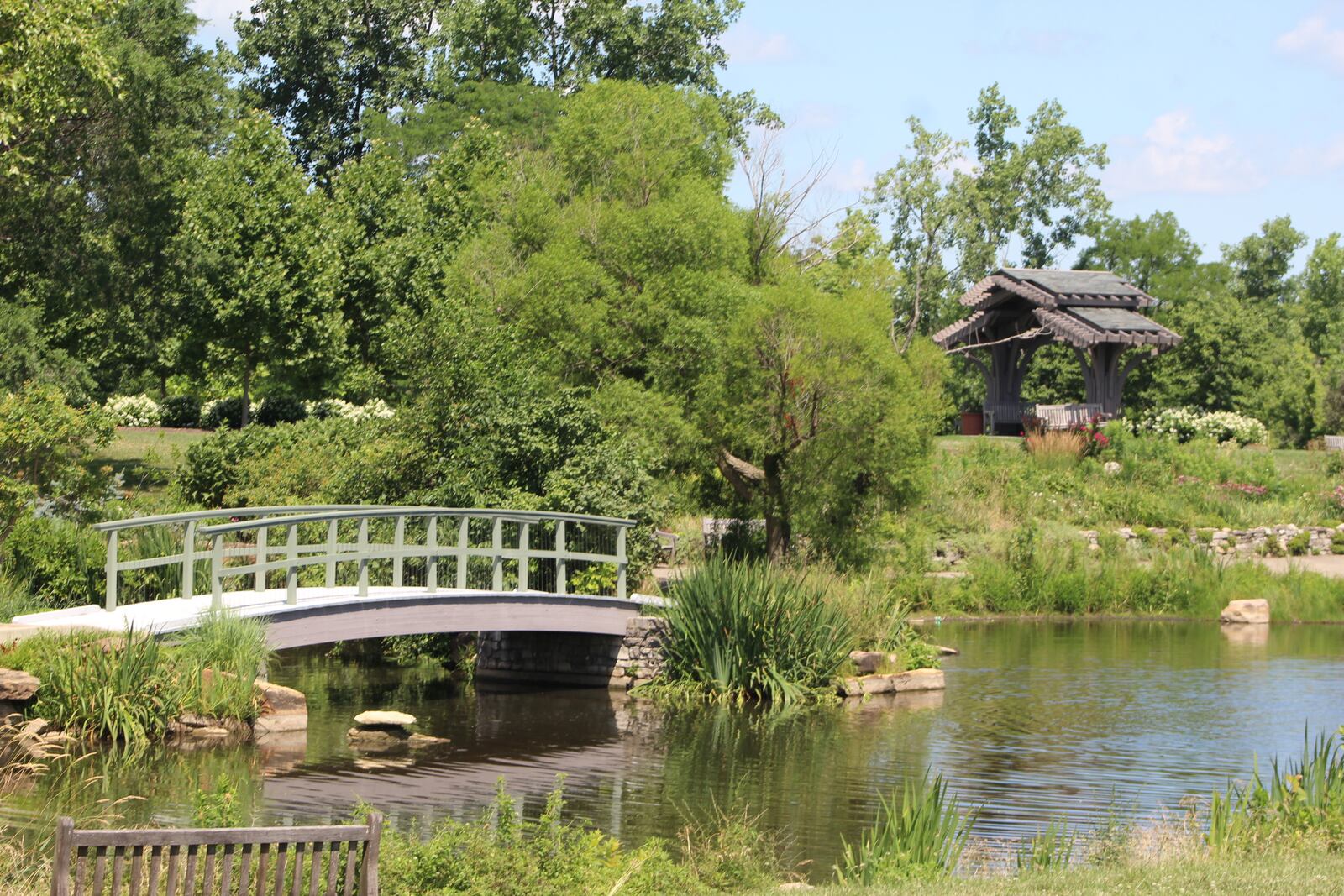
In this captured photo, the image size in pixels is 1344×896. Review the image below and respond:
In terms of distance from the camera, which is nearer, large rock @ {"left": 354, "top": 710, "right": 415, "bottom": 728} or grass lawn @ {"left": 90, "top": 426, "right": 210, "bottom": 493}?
large rock @ {"left": 354, "top": 710, "right": 415, "bottom": 728}

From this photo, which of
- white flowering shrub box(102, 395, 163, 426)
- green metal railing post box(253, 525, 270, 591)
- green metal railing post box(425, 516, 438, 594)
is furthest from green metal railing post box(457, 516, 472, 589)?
white flowering shrub box(102, 395, 163, 426)

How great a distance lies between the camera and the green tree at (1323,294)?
72.9 m

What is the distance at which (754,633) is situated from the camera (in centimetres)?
2067

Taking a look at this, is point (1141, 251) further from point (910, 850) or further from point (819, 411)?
point (910, 850)

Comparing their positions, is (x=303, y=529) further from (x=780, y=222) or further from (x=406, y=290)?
(x=406, y=290)

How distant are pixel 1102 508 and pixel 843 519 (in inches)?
508

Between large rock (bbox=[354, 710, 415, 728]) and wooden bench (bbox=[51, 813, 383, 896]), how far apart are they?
29.5 ft

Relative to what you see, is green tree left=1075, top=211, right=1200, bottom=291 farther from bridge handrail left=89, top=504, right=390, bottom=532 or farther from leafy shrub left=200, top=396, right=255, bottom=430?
bridge handrail left=89, top=504, right=390, bottom=532

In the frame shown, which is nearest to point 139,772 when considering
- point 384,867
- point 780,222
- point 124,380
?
point 384,867

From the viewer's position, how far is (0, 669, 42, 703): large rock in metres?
15.4

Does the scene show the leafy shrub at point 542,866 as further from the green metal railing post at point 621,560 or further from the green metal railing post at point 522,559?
the green metal railing post at point 621,560

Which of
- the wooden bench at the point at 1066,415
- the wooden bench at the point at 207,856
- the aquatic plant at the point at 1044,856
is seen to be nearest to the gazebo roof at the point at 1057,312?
the wooden bench at the point at 1066,415

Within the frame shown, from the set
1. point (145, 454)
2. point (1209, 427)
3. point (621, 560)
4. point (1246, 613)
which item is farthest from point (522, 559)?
point (1209, 427)

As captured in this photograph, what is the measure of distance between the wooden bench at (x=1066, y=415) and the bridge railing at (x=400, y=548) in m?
23.8
